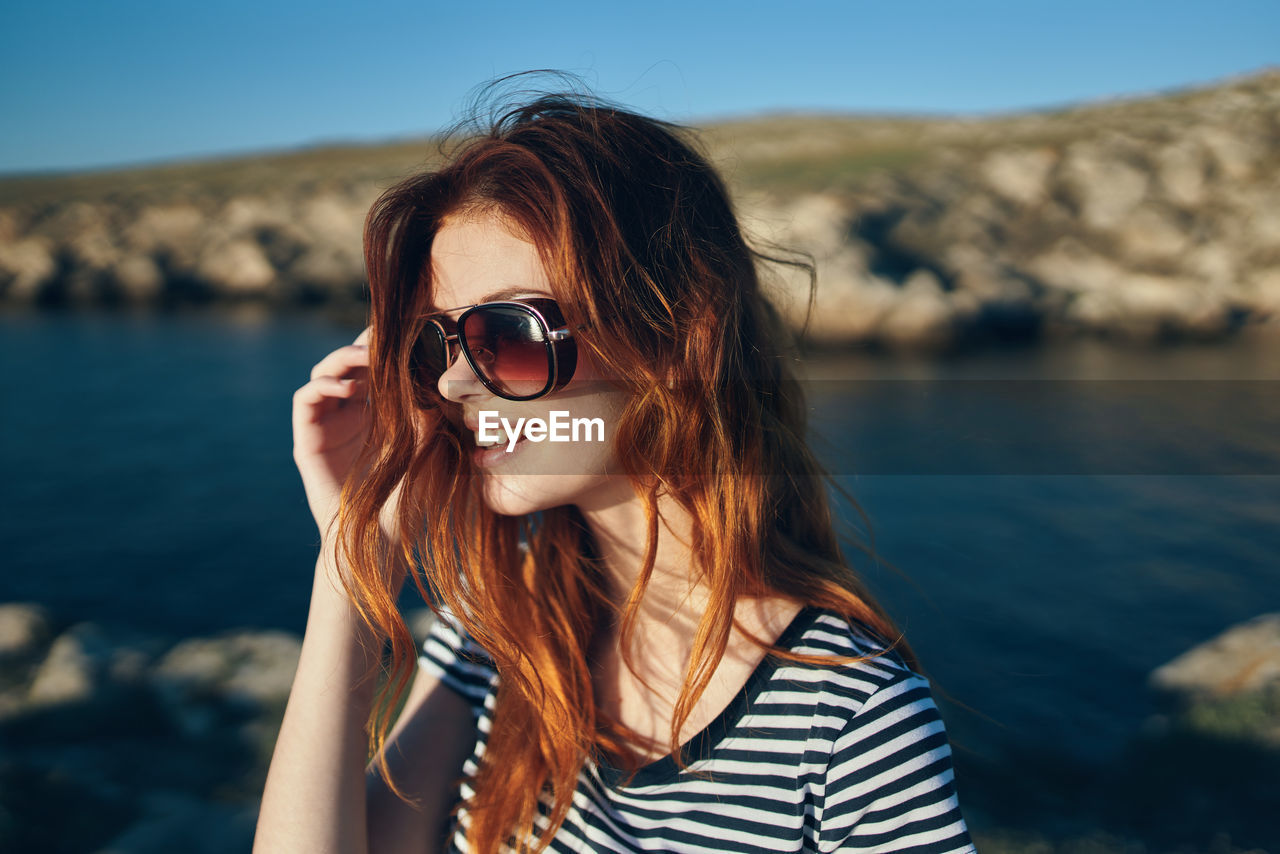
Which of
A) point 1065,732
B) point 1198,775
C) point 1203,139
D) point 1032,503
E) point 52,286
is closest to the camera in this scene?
point 1198,775

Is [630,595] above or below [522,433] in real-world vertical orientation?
below

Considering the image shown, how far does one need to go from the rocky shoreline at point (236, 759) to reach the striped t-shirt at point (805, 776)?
2420 mm

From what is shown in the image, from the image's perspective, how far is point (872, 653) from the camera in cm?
125

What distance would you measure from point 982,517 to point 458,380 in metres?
5.63

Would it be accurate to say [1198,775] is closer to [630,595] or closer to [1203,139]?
[630,595]

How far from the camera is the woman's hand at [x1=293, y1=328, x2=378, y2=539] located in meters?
1.47

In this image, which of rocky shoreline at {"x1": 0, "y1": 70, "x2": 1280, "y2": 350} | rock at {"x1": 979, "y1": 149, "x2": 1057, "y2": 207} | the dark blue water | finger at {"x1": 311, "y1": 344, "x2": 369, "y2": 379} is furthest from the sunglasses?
rock at {"x1": 979, "y1": 149, "x2": 1057, "y2": 207}

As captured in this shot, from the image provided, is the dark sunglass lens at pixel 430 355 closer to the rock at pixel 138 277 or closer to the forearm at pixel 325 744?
the forearm at pixel 325 744

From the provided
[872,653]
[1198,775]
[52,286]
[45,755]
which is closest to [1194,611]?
[1198,775]

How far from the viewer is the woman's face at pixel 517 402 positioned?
130 centimetres

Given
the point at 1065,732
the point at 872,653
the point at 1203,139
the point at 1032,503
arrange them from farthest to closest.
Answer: the point at 1203,139 < the point at 1032,503 < the point at 1065,732 < the point at 872,653

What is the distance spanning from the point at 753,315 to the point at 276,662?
3679 mm

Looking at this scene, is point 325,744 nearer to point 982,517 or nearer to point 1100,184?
point 982,517

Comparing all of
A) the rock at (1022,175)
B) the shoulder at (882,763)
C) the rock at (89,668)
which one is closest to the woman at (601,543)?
the shoulder at (882,763)
